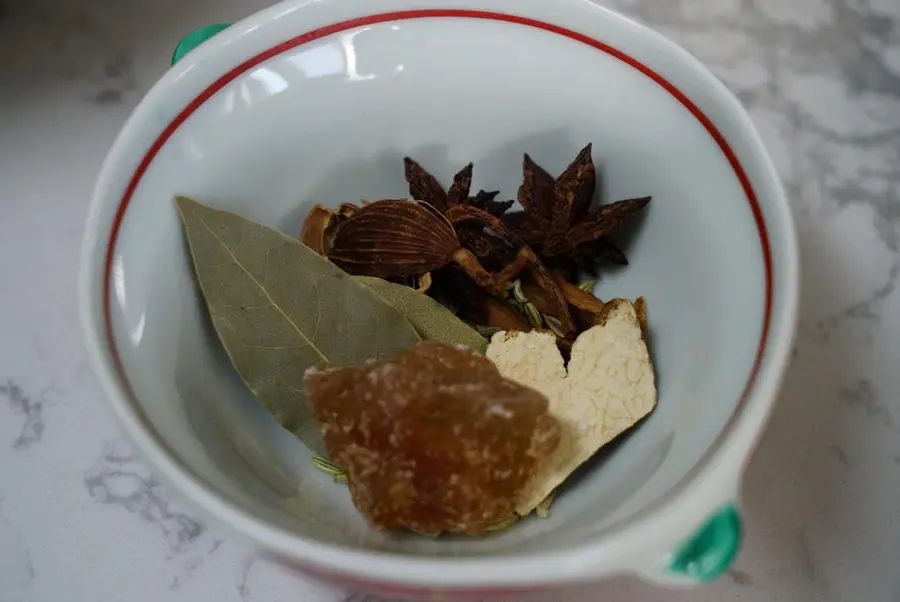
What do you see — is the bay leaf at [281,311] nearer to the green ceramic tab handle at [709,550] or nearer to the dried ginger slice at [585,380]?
the dried ginger slice at [585,380]

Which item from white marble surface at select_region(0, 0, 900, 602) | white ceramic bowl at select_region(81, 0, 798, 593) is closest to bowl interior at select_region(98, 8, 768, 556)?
white ceramic bowl at select_region(81, 0, 798, 593)

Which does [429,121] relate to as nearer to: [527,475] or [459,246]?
[459,246]

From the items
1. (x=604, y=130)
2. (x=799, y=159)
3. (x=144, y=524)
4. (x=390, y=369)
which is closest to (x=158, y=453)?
(x=390, y=369)

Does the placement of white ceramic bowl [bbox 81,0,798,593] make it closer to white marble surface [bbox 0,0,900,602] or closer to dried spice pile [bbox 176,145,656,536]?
dried spice pile [bbox 176,145,656,536]

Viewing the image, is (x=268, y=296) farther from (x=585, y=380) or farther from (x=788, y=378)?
(x=788, y=378)

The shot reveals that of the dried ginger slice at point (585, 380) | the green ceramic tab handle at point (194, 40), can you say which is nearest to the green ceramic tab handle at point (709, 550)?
the dried ginger slice at point (585, 380)


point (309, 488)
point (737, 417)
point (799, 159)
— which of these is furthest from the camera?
point (799, 159)
